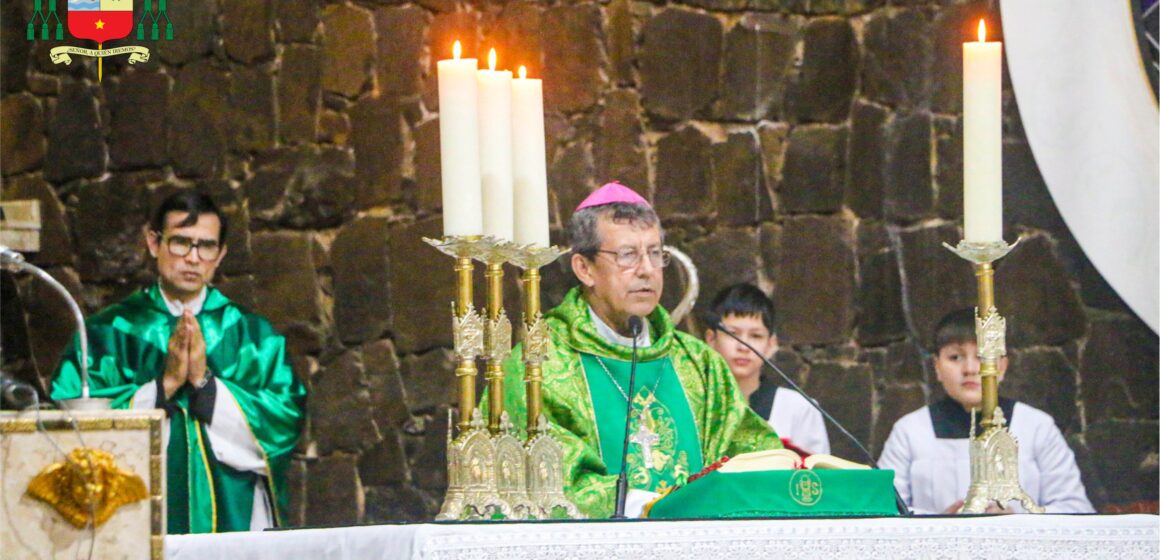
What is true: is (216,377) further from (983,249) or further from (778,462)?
(983,249)

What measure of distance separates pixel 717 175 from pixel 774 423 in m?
0.91

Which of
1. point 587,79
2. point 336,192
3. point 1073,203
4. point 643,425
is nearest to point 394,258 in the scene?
point 336,192

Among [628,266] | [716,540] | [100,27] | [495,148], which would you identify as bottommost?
[716,540]

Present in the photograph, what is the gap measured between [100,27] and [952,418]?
128 inches

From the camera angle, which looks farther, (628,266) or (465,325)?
(628,266)

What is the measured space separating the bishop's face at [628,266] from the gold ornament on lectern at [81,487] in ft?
6.24

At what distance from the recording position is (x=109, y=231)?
21.0 ft

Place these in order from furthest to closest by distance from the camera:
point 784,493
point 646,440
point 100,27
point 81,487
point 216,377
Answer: point 100,27 → point 216,377 → point 646,440 → point 784,493 → point 81,487

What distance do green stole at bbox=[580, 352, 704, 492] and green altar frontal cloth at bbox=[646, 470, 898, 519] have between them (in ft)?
3.02

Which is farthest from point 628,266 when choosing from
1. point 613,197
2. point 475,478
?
point 475,478

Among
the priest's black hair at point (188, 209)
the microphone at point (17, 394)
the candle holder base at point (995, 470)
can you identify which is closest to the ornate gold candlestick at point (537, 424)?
the candle holder base at point (995, 470)

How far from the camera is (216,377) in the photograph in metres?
5.84

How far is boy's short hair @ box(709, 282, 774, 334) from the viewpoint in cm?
615

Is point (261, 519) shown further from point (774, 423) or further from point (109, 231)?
point (774, 423)
